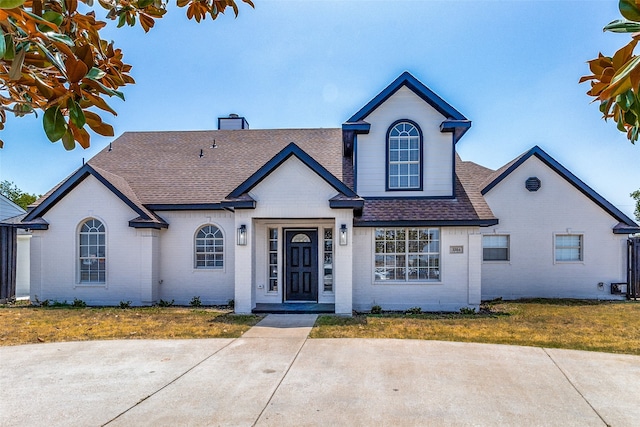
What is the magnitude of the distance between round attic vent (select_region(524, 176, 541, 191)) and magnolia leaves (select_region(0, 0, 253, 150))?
16.0 m

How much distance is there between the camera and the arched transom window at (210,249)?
14.5 metres

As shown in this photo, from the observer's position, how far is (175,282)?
1447cm

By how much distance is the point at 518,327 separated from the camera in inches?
395

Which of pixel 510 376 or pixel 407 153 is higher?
pixel 407 153

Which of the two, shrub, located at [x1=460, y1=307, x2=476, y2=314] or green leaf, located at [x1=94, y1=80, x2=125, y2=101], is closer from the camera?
green leaf, located at [x1=94, y1=80, x2=125, y2=101]

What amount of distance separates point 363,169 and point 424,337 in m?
→ 5.98

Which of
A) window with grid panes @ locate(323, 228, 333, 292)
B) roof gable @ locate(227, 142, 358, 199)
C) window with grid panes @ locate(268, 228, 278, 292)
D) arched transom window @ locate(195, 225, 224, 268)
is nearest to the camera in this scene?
roof gable @ locate(227, 142, 358, 199)

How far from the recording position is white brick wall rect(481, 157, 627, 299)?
15.4 metres

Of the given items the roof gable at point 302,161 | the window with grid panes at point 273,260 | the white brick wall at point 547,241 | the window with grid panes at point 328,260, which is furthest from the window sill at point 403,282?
the white brick wall at point 547,241

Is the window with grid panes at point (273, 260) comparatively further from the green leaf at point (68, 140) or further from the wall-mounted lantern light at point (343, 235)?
the green leaf at point (68, 140)

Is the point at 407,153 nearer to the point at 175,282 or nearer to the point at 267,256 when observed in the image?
the point at 267,256

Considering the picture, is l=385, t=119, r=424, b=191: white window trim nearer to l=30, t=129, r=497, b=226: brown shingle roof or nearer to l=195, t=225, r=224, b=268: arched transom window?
l=30, t=129, r=497, b=226: brown shingle roof

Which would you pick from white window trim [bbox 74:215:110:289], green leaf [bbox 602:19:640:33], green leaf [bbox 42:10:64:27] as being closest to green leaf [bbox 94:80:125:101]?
green leaf [bbox 42:10:64:27]

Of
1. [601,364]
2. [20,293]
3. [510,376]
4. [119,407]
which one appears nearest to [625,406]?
[510,376]
